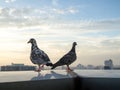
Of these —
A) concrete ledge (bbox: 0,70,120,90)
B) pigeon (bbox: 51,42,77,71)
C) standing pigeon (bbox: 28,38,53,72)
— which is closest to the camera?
concrete ledge (bbox: 0,70,120,90)

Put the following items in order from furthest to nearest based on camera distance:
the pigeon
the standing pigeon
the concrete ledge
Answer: the pigeon < the standing pigeon < the concrete ledge

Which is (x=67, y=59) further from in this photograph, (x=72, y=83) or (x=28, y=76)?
(x=72, y=83)

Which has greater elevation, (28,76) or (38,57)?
(38,57)

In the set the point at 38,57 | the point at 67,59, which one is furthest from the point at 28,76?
the point at 67,59

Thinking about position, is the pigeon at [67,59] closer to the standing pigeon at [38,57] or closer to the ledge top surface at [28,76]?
the standing pigeon at [38,57]

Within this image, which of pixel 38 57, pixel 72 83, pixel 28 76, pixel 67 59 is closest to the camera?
pixel 72 83

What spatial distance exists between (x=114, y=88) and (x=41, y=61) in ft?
17.6

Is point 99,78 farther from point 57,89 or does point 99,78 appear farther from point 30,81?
→ point 30,81

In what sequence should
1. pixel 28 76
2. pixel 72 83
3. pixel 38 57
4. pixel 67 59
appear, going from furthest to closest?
pixel 67 59 → pixel 38 57 → pixel 28 76 → pixel 72 83

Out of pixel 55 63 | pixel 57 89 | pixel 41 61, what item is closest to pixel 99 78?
pixel 57 89

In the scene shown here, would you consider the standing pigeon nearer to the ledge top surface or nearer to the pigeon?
the pigeon

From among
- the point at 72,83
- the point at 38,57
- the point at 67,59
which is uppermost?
the point at 38,57

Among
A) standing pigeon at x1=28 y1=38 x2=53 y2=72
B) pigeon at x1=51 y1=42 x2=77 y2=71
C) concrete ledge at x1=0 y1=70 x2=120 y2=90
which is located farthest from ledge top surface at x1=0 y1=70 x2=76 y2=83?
pigeon at x1=51 y1=42 x2=77 y2=71

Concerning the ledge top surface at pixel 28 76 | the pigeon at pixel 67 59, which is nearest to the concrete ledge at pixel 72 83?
the ledge top surface at pixel 28 76
